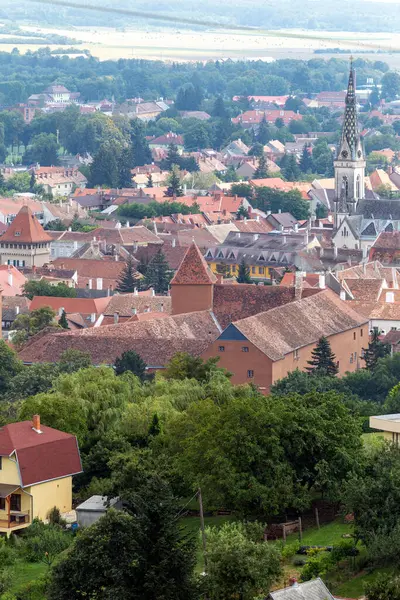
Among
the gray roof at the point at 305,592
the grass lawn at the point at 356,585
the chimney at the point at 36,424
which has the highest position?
the gray roof at the point at 305,592

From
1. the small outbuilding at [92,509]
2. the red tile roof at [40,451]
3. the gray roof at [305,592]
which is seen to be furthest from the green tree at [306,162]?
the gray roof at [305,592]

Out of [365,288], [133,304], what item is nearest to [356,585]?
[133,304]

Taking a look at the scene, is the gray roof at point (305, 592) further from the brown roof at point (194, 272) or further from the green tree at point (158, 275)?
the green tree at point (158, 275)

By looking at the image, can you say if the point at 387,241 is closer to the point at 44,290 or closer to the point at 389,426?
the point at 44,290

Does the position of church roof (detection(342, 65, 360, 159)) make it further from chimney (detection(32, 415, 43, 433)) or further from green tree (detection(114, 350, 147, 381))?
chimney (detection(32, 415, 43, 433))

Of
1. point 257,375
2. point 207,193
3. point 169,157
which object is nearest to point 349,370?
A: point 257,375

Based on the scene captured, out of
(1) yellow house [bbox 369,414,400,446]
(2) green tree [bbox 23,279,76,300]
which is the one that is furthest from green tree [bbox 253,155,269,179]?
(1) yellow house [bbox 369,414,400,446]

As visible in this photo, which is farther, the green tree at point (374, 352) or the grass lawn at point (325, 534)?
the green tree at point (374, 352)
